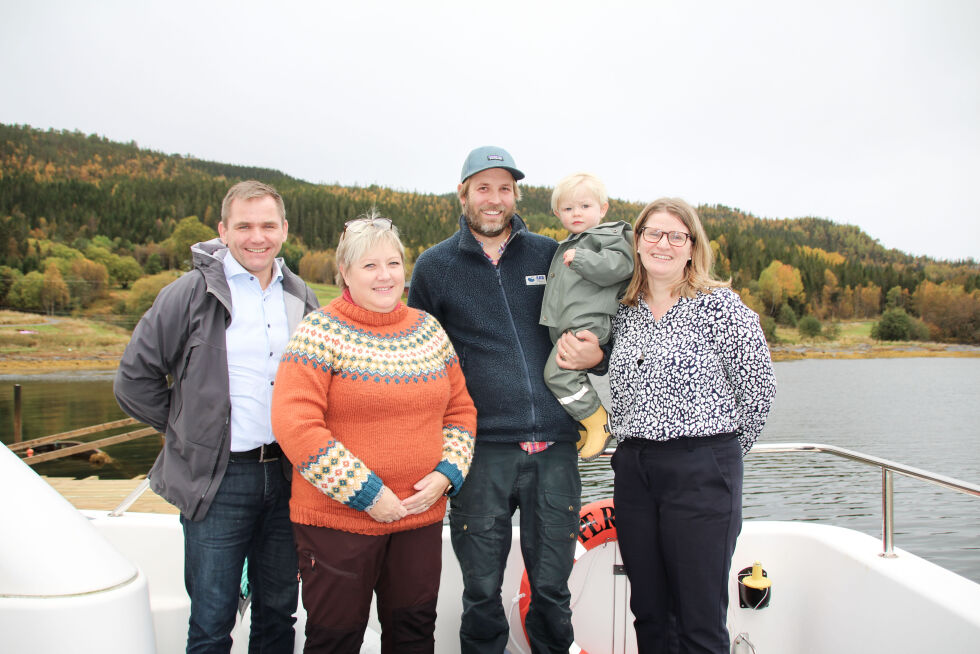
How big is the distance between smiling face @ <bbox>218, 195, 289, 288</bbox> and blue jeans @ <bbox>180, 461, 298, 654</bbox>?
588 millimetres

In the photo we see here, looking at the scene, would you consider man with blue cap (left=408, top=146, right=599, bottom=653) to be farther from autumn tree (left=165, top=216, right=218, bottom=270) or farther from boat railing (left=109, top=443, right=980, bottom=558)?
autumn tree (left=165, top=216, right=218, bottom=270)

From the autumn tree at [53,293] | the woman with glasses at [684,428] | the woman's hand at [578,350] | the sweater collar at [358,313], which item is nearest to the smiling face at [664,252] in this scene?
the woman with glasses at [684,428]

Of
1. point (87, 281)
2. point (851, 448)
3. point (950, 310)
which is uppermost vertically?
point (87, 281)

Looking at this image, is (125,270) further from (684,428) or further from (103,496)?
(684,428)

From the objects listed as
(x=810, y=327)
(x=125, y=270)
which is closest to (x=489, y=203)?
(x=125, y=270)

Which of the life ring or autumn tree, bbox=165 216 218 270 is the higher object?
autumn tree, bbox=165 216 218 270

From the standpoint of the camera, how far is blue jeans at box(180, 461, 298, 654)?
1.74 m

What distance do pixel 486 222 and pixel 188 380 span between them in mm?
1038

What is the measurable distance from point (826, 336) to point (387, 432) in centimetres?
7102

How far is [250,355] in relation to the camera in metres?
1.79

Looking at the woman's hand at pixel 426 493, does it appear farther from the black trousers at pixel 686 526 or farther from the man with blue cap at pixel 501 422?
the black trousers at pixel 686 526

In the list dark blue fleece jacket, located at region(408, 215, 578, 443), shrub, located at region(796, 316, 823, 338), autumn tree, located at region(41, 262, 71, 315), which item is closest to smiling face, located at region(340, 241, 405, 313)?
dark blue fleece jacket, located at region(408, 215, 578, 443)

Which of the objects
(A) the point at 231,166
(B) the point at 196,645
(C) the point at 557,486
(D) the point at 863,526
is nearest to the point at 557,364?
(C) the point at 557,486

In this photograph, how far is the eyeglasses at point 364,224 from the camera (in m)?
1.75
